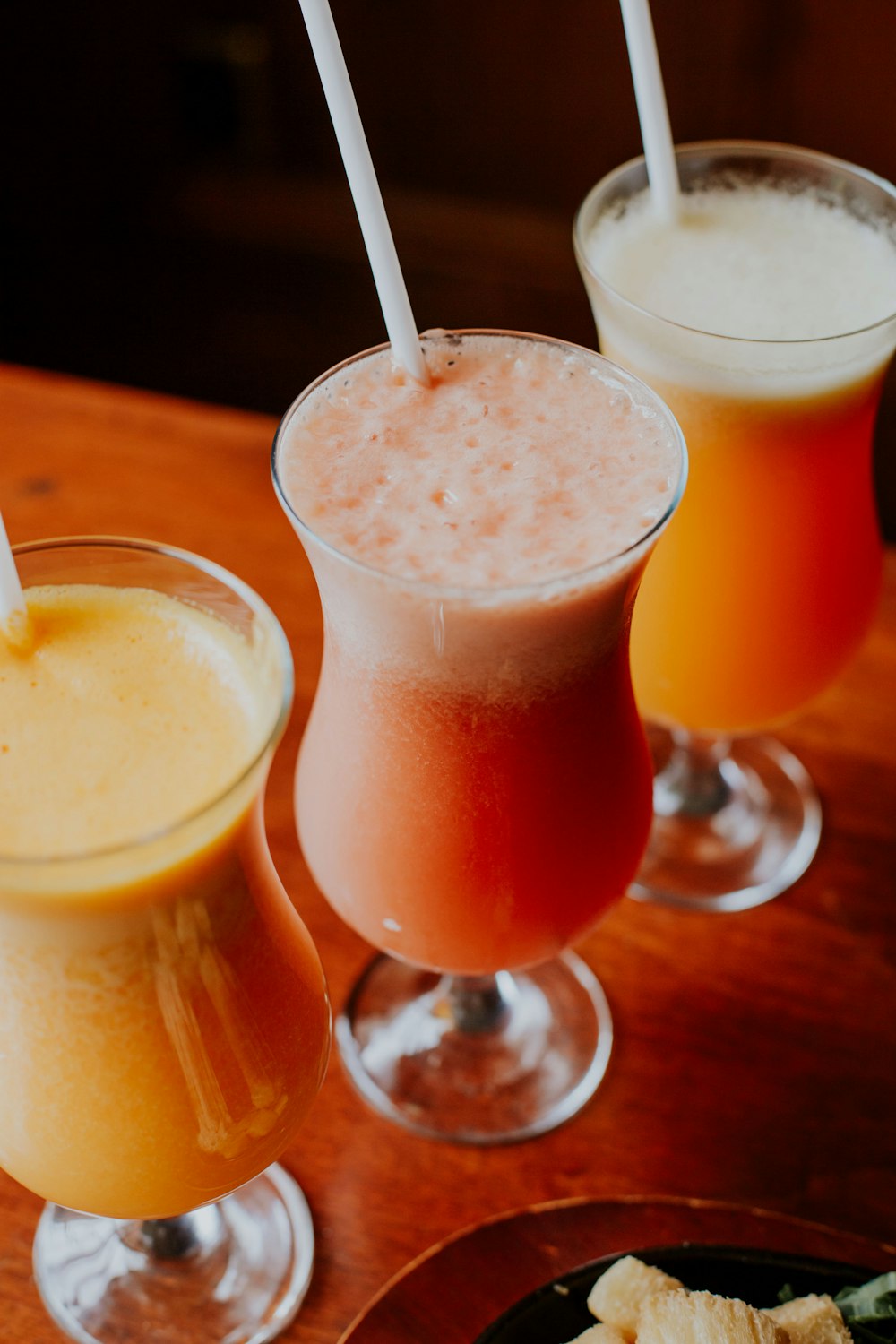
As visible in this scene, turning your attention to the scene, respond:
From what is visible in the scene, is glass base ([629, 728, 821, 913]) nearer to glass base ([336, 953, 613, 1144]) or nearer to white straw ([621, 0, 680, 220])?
glass base ([336, 953, 613, 1144])

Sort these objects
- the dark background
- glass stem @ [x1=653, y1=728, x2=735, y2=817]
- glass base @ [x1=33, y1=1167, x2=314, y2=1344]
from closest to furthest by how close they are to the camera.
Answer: glass base @ [x1=33, y1=1167, x2=314, y2=1344]
glass stem @ [x1=653, y1=728, x2=735, y2=817]
the dark background

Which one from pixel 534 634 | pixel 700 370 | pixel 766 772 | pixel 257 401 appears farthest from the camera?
pixel 257 401

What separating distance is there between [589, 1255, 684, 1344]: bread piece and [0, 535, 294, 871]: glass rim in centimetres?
35

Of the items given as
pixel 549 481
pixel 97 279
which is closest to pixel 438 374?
pixel 549 481

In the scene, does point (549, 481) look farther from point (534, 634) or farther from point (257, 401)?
point (257, 401)

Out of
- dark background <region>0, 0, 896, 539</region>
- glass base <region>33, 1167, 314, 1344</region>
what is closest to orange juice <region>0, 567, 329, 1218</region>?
glass base <region>33, 1167, 314, 1344</region>

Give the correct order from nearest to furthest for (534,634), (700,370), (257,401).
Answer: (534,634) < (700,370) < (257,401)

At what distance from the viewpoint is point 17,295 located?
3.08m

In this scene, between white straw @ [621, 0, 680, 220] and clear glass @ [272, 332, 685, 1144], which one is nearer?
clear glass @ [272, 332, 685, 1144]

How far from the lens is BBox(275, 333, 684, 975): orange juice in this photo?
2.45 ft

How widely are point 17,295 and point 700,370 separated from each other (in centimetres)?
246

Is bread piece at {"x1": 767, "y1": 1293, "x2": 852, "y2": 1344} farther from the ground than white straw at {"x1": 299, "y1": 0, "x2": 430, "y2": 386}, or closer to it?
closer to it

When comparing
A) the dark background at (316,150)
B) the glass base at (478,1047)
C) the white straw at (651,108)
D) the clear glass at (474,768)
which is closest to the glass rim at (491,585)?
the clear glass at (474,768)

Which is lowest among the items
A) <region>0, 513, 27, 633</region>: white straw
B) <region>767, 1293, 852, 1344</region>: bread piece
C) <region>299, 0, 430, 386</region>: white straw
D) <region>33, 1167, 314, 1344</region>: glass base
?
<region>33, 1167, 314, 1344</region>: glass base
